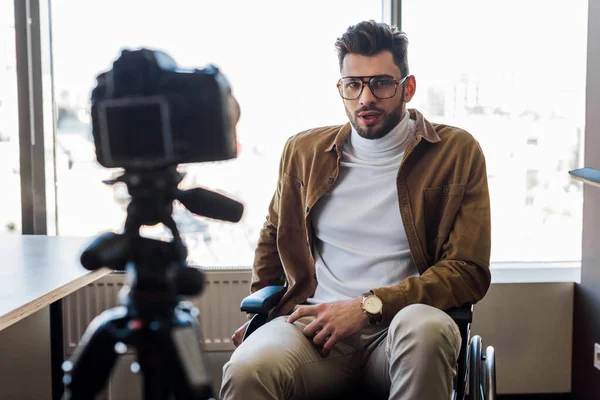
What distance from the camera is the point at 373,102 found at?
1646mm

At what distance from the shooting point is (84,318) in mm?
2344

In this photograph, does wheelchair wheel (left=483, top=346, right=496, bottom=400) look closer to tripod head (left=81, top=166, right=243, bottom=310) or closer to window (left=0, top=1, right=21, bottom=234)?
tripod head (left=81, top=166, right=243, bottom=310)

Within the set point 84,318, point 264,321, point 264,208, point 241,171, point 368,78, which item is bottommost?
point 84,318

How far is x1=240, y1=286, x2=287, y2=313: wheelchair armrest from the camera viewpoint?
1.48 metres

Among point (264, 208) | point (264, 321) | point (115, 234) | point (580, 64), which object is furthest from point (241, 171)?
point (115, 234)

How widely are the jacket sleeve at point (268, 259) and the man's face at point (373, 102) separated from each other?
0.34 m

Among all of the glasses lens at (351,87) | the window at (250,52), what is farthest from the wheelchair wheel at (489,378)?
the window at (250,52)

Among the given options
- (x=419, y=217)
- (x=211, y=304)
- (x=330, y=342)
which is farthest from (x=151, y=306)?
(x=211, y=304)

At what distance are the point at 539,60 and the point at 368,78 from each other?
1121mm

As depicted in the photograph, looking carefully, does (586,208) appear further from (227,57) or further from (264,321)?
(227,57)

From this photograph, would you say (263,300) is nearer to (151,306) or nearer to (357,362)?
(357,362)

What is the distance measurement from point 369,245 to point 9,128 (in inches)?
65.5

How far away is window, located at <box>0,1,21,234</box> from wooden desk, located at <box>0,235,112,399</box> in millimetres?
418

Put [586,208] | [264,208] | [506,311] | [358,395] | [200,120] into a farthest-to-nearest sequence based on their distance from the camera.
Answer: [264,208], [506,311], [586,208], [358,395], [200,120]
